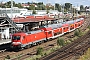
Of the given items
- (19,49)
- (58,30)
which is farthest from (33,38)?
(58,30)

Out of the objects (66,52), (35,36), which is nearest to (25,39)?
(35,36)

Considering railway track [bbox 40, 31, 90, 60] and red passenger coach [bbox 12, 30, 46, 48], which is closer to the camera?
railway track [bbox 40, 31, 90, 60]

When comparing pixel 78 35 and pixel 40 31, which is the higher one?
pixel 40 31

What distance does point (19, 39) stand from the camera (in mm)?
40875

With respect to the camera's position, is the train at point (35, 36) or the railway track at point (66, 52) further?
the train at point (35, 36)

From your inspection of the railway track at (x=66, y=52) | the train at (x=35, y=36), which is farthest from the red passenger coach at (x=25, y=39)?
the railway track at (x=66, y=52)

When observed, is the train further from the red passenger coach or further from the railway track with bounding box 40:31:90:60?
the railway track with bounding box 40:31:90:60

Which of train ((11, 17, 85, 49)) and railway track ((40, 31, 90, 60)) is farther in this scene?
train ((11, 17, 85, 49))

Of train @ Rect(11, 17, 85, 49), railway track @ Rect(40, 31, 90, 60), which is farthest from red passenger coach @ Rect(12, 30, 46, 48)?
railway track @ Rect(40, 31, 90, 60)

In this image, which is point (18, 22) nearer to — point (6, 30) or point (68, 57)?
point (6, 30)

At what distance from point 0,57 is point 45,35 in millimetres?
16776

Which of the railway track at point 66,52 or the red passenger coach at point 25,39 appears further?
the red passenger coach at point 25,39

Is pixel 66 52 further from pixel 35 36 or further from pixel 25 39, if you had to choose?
pixel 35 36

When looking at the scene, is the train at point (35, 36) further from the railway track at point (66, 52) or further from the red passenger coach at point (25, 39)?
the railway track at point (66, 52)
